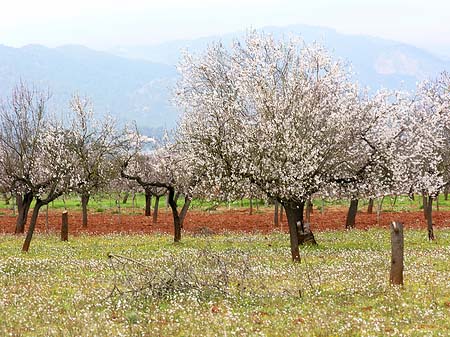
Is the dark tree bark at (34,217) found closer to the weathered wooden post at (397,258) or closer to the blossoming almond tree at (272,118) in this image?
the blossoming almond tree at (272,118)

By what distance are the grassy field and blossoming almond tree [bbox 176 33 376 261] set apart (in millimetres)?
3762

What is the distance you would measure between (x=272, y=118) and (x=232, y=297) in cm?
1094

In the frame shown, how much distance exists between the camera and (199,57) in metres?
33.2

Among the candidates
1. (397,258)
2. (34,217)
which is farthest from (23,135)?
(397,258)

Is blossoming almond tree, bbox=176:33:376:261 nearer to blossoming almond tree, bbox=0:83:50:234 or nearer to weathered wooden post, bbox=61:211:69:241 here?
weathered wooden post, bbox=61:211:69:241

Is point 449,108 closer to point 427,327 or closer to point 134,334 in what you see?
point 427,327

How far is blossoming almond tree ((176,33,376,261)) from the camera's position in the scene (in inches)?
925

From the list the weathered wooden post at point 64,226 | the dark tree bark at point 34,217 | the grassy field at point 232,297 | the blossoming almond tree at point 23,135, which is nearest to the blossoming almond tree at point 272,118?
the grassy field at point 232,297

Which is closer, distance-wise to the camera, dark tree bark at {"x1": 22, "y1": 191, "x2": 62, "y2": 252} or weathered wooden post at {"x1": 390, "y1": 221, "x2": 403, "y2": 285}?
weathered wooden post at {"x1": 390, "y1": 221, "x2": 403, "y2": 285}

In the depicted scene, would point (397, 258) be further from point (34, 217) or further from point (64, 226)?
point (64, 226)

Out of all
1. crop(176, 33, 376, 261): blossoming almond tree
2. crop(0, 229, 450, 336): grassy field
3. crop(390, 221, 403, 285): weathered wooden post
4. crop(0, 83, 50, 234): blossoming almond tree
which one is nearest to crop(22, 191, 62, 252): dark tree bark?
crop(0, 229, 450, 336): grassy field

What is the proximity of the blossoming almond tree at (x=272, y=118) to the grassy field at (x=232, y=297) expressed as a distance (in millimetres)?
3762

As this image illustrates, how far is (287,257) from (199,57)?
14.8 m

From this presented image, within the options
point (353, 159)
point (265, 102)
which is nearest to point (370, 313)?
point (265, 102)
